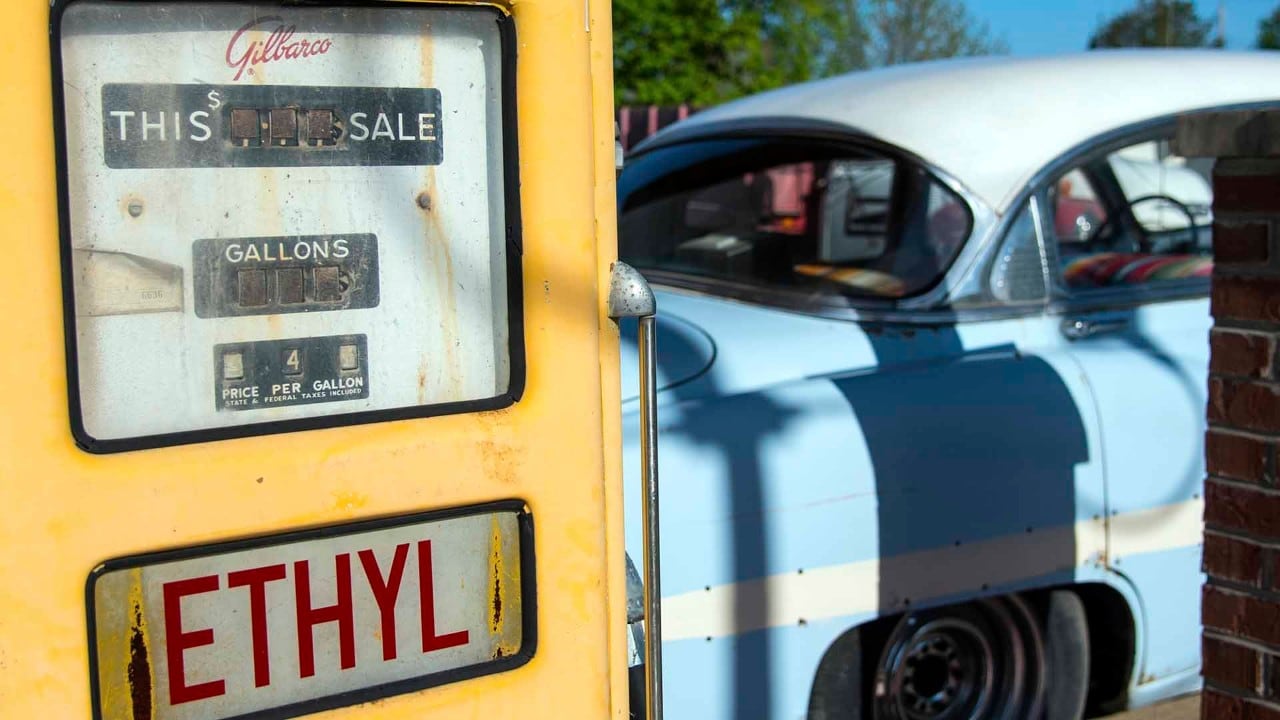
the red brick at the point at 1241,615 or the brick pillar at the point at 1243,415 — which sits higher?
the brick pillar at the point at 1243,415

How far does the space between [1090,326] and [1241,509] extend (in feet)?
2.97

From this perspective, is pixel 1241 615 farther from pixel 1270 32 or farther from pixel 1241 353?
pixel 1270 32

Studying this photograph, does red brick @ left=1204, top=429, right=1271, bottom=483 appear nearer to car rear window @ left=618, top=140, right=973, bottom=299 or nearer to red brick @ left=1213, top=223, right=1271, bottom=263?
red brick @ left=1213, top=223, right=1271, bottom=263

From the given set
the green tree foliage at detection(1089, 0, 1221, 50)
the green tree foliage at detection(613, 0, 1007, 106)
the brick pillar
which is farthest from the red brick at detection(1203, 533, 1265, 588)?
the green tree foliage at detection(1089, 0, 1221, 50)

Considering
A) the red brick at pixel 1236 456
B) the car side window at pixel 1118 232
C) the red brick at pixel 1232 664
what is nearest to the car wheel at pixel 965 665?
the red brick at pixel 1232 664

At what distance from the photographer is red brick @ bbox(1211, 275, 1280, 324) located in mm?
2529

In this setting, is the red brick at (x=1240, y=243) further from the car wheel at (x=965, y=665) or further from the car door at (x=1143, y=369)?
the car wheel at (x=965, y=665)

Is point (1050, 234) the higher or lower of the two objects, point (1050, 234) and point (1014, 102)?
the lower

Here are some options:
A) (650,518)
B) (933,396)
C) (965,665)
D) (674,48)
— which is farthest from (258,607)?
(674,48)

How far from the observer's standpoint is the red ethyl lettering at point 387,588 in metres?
1.55

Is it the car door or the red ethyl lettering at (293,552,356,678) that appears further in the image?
the car door

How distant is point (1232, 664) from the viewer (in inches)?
105

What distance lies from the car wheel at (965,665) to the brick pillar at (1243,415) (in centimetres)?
54

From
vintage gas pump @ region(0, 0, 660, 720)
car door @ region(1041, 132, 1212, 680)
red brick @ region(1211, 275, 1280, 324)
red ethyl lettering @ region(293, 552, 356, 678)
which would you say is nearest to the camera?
vintage gas pump @ region(0, 0, 660, 720)
